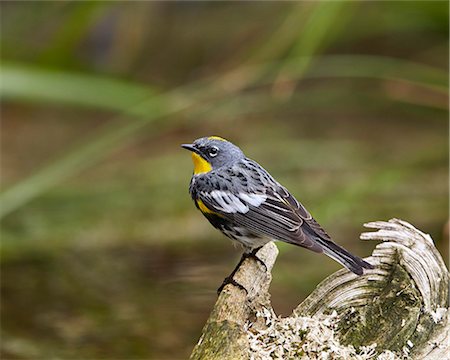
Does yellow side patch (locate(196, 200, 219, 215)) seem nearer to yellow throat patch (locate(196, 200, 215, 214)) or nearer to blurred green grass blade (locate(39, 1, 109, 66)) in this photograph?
yellow throat patch (locate(196, 200, 215, 214))

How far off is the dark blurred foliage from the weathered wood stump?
5.24 feet

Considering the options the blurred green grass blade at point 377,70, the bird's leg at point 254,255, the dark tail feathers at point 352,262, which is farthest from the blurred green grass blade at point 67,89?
the dark tail feathers at point 352,262

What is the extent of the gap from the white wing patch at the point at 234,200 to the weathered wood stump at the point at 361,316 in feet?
1.57

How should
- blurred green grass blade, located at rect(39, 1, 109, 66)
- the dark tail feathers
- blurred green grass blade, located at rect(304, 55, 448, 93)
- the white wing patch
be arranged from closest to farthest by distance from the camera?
the dark tail feathers
the white wing patch
blurred green grass blade, located at rect(304, 55, 448, 93)
blurred green grass blade, located at rect(39, 1, 109, 66)

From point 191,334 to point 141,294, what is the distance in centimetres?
58

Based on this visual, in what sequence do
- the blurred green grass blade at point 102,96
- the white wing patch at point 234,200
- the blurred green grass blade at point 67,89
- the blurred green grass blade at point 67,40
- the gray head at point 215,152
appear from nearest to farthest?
the white wing patch at point 234,200 < the gray head at point 215,152 < the blurred green grass blade at point 102,96 < the blurred green grass blade at point 67,89 < the blurred green grass blade at point 67,40

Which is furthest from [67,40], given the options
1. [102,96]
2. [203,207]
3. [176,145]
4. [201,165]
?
[203,207]

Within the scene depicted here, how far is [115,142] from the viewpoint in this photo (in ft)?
18.2

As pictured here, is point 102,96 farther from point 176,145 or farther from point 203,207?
point 203,207

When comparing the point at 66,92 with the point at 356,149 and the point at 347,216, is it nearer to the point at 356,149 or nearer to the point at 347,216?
the point at 347,216

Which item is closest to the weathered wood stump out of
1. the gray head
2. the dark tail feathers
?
the dark tail feathers

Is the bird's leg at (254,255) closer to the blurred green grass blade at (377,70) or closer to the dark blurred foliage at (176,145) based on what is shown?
the dark blurred foliage at (176,145)

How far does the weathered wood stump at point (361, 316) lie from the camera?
8.98ft

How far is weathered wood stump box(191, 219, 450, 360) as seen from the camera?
2736mm
